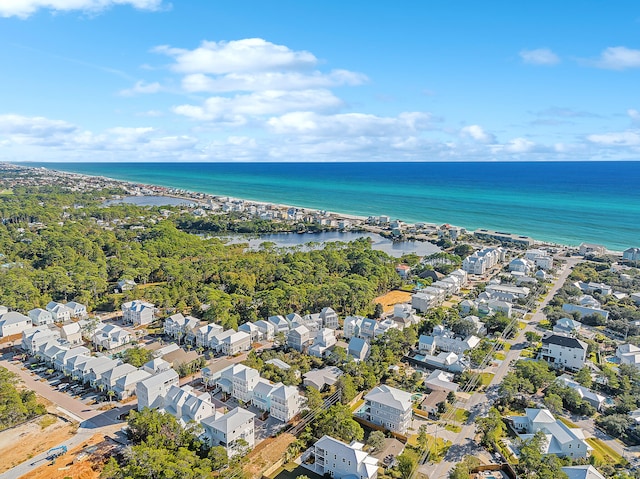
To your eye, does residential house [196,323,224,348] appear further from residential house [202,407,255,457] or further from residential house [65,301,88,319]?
residential house [65,301,88,319]

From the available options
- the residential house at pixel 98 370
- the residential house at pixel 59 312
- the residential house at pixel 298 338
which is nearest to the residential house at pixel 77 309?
the residential house at pixel 59 312

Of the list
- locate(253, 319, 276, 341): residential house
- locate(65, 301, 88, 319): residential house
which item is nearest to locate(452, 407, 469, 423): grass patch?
locate(253, 319, 276, 341): residential house

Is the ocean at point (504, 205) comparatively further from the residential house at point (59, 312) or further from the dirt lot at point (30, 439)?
the dirt lot at point (30, 439)

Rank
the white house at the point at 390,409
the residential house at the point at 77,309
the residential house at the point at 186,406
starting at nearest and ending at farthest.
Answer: the residential house at the point at 186,406
the white house at the point at 390,409
the residential house at the point at 77,309

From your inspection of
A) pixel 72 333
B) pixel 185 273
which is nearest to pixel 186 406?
pixel 72 333

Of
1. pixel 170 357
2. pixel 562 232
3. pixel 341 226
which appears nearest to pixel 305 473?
pixel 170 357

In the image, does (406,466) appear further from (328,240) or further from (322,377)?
(328,240)

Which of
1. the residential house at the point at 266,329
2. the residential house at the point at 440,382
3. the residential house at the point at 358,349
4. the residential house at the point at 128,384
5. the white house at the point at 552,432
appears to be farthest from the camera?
the residential house at the point at 266,329
